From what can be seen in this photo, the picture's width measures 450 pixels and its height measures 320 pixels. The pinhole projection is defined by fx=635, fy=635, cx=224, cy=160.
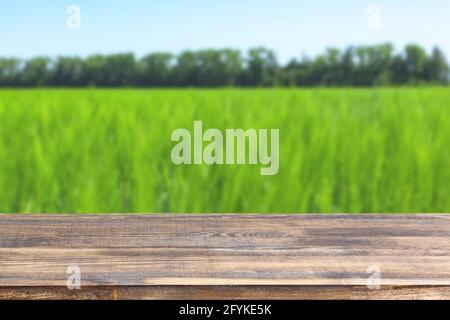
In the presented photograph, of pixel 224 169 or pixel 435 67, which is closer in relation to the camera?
pixel 224 169

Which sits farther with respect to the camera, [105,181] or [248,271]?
[105,181]

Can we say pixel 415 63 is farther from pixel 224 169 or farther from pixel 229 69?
pixel 224 169

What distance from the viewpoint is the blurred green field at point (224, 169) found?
1.66 metres

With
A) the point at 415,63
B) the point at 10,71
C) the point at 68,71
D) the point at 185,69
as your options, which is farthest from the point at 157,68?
the point at 415,63

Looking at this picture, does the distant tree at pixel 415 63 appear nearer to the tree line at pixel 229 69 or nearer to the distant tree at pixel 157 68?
the tree line at pixel 229 69

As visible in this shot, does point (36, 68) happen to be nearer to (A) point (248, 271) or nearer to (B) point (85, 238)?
(B) point (85, 238)

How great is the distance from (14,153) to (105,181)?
472 mm

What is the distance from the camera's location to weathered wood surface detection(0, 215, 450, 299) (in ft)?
2.77

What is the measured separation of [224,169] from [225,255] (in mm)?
738

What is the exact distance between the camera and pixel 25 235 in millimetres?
1132

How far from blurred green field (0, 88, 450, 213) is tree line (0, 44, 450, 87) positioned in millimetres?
1570

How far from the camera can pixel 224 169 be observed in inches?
68.2
